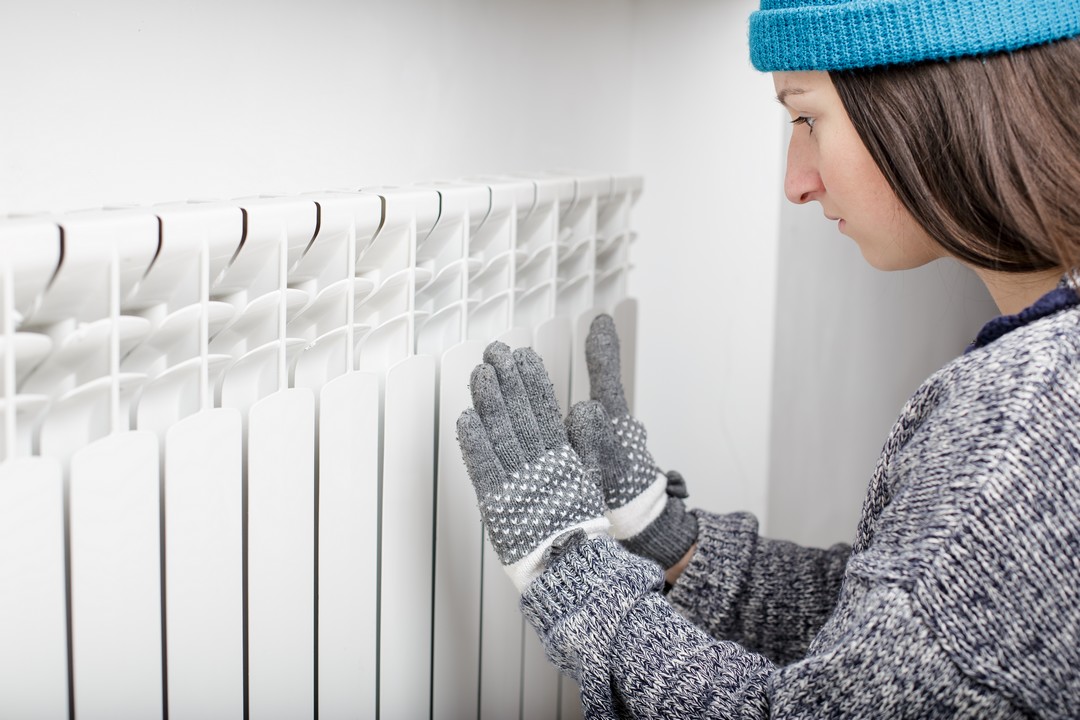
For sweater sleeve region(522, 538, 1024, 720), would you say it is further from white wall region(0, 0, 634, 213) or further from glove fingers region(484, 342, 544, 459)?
white wall region(0, 0, 634, 213)

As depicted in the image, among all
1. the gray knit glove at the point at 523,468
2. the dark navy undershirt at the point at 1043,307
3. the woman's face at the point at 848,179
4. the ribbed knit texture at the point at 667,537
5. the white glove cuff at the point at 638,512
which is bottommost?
the ribbed knit texture at the point at 667,537

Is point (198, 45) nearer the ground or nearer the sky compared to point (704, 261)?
nearer the sky

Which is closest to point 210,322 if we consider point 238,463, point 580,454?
point 238,463

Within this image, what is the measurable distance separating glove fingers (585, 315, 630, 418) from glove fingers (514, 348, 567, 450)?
0.15m

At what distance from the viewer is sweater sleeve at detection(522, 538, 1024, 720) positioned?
642mm

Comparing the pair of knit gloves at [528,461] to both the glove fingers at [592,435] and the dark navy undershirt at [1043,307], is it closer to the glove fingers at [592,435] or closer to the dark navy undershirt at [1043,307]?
the glove fingers at [592,435]

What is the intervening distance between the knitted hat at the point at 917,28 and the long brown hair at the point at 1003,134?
1cm

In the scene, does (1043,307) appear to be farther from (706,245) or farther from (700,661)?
(706,245)

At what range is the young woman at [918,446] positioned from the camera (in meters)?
0.64

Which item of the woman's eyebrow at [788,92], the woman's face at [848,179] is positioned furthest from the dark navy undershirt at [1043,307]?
the woman's eyebrow at [788,92]

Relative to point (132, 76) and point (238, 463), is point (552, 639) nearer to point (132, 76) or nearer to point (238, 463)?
point (238, 463)

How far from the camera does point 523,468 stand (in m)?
0.78

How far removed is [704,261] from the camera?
1.46 m

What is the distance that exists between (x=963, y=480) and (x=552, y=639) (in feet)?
0.95
